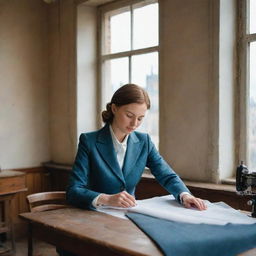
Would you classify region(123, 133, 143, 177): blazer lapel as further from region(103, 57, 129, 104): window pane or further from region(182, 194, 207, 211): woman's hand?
region(103, 57, 129, 104): window pane

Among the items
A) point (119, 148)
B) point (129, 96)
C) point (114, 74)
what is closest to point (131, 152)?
point (119, 148)

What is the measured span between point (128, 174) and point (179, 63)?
5.06ft

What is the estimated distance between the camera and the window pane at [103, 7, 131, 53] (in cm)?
456

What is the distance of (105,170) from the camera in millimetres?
2434

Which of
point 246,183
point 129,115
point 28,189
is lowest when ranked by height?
point 28,189

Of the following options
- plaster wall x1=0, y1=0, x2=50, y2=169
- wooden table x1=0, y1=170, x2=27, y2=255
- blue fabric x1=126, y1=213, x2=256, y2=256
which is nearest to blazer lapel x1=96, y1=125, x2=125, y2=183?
blue fabric x1=126, y1=213, x2=256, y2=256

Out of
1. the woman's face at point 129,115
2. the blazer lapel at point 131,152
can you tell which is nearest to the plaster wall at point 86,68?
the blazer lapel at point 131,152

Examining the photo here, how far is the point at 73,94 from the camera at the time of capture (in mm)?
4867

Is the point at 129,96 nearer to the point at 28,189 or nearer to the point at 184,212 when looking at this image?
the point at 184,212

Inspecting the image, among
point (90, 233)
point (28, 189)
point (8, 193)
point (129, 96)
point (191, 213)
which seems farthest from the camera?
point (28, 189)

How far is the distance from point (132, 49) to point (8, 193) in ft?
6.90

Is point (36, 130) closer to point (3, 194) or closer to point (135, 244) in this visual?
point (3, 194)

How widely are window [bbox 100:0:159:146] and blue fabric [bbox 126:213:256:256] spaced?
2417mm

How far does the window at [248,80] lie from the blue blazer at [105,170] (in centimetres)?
116
